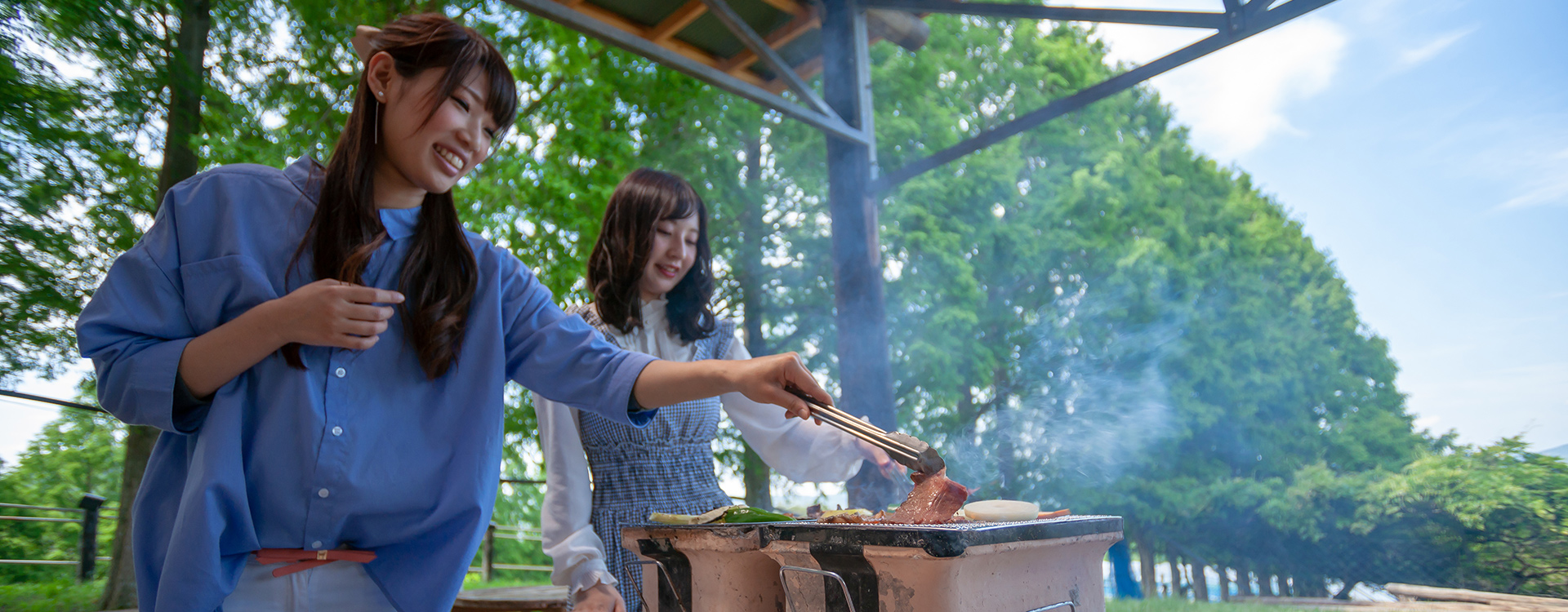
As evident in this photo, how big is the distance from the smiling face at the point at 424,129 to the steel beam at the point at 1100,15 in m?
2.82

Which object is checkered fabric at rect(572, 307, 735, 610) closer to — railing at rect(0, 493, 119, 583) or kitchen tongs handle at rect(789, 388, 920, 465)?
kitchen tongs handle at rect(789, 388, 920, 465)

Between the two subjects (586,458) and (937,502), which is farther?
(586,458)

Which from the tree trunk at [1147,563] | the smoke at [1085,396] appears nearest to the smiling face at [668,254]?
the smoke at [1085,396]

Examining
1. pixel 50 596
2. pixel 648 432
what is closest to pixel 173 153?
pixel 50 596

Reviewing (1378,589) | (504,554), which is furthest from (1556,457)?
(504,554)

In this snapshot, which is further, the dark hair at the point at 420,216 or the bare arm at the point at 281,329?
the dark hair at the point at 420,216

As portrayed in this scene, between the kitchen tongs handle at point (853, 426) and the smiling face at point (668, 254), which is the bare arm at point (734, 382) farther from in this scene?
the smiling face at point (668, 254)

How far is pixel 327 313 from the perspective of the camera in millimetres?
1034

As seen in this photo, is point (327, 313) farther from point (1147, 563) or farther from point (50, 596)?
point (1147, 563)

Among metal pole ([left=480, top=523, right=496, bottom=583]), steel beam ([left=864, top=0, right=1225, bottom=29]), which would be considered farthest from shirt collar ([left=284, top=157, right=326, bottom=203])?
metal pole ([left=480, top=523, right=496, bottom=583])

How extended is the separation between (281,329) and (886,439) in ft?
3.18

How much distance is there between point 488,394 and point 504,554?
1449cm

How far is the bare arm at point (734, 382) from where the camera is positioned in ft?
4.49

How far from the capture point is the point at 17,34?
461 centimetres
